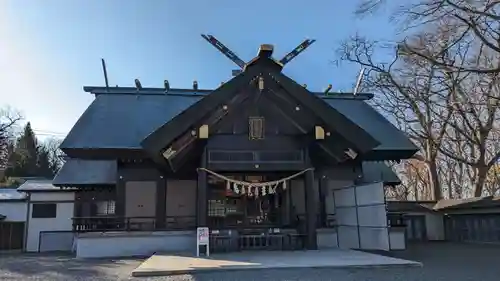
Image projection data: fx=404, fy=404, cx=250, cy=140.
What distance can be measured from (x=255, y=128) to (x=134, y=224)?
208 inches

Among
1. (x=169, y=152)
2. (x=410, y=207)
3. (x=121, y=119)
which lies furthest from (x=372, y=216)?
(x=410, y=207)

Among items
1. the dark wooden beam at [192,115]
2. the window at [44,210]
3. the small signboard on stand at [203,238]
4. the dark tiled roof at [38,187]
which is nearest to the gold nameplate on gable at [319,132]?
the dark wooden beam at [192,115]

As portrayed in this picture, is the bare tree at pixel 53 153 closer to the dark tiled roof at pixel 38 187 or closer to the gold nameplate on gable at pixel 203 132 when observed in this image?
the dark tiled roof at pixel 38 187

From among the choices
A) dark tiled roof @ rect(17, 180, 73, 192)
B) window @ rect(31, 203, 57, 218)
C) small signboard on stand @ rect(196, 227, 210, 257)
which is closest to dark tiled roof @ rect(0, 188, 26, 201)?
dark tiled roof @ rect(17, 180, 73, 192)

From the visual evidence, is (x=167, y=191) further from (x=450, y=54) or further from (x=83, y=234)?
(x=450, y=54)

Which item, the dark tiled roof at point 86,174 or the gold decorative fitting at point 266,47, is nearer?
the gold decorative fitting at point 266,47

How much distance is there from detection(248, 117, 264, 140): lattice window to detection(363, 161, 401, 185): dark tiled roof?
603 cm

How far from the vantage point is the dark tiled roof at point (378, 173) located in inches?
608

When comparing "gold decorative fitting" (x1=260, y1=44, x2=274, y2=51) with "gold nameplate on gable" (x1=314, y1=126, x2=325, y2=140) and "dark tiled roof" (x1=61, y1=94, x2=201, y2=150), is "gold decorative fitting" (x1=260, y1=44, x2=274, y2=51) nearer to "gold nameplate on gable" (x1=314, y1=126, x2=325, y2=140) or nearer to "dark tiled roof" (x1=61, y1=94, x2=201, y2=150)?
"gold nameplate on gable" (x1=314, y1=126, x2=325, y2=140)

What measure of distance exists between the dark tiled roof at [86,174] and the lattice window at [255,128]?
275 inches

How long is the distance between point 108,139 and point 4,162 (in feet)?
89.2

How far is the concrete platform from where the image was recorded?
736 cm

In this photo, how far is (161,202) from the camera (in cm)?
1309

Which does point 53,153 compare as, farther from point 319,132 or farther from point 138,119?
point 319,132
